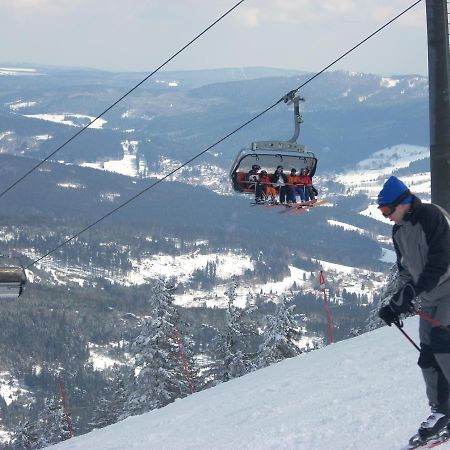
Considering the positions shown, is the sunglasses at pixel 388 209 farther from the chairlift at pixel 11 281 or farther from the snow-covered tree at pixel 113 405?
the snow-covered tree at pixel 113 405

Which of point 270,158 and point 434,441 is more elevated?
point 270,158

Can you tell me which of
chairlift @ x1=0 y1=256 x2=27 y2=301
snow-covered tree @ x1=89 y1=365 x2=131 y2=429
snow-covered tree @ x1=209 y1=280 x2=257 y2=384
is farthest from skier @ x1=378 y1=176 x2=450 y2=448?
A: snow-covered tree @ x1=89 y1=365 x2=131 y2=429

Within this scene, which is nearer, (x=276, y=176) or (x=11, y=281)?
(x=11, y=281)

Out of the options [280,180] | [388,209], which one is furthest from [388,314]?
[280,180]

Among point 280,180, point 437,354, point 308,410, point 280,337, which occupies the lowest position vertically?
point 280,337

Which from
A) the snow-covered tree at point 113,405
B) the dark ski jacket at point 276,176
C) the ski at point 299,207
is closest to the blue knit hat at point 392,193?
the ski at point 299,207

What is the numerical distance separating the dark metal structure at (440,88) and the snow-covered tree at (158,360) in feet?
59.7

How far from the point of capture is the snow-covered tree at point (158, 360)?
94.3ft

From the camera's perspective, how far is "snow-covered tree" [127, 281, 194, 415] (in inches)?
1131

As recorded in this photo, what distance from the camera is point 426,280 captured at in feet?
18.6

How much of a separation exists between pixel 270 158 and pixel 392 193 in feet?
32.4

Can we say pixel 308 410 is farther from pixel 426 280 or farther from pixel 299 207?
pixel 299 207

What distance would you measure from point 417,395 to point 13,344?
501 feet

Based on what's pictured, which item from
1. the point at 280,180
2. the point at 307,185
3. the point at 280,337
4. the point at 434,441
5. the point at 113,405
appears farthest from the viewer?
the point at 113,405
